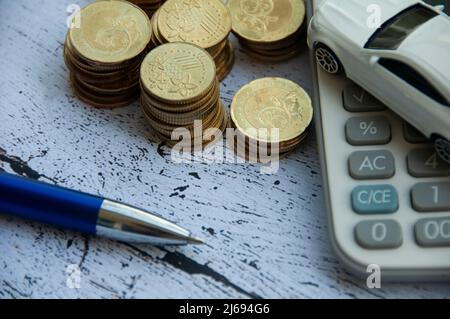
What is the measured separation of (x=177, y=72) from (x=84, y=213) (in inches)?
5.9

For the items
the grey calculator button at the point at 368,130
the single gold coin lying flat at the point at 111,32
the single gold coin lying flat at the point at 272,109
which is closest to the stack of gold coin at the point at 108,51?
the single gold coin lying flat at the point at 111,32

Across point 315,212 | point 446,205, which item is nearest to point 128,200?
point 315,212

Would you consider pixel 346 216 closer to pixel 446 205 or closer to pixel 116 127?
pixel 446 205

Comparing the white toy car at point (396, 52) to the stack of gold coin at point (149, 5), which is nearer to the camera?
the white toy car at point (396, 52)

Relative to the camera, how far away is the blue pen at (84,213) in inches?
22.4

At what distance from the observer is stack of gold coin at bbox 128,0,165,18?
71 centimetres

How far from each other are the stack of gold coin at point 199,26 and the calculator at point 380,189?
0.10 m

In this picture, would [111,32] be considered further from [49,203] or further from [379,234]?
[379,234]

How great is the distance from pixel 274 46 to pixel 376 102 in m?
0.12

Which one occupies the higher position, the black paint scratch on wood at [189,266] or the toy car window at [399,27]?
the toy car window at [399,27]

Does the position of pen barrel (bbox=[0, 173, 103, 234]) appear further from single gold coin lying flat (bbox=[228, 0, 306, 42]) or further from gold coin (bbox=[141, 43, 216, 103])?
single gold coin lying flat (bbox=[228, 0, 306, 42])

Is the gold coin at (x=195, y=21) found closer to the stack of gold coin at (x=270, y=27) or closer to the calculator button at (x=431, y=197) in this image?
the stack of gold coin at (x=270, y=27)

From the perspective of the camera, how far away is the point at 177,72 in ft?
2.06

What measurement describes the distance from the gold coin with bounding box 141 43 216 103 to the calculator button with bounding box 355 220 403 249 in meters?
0.18
